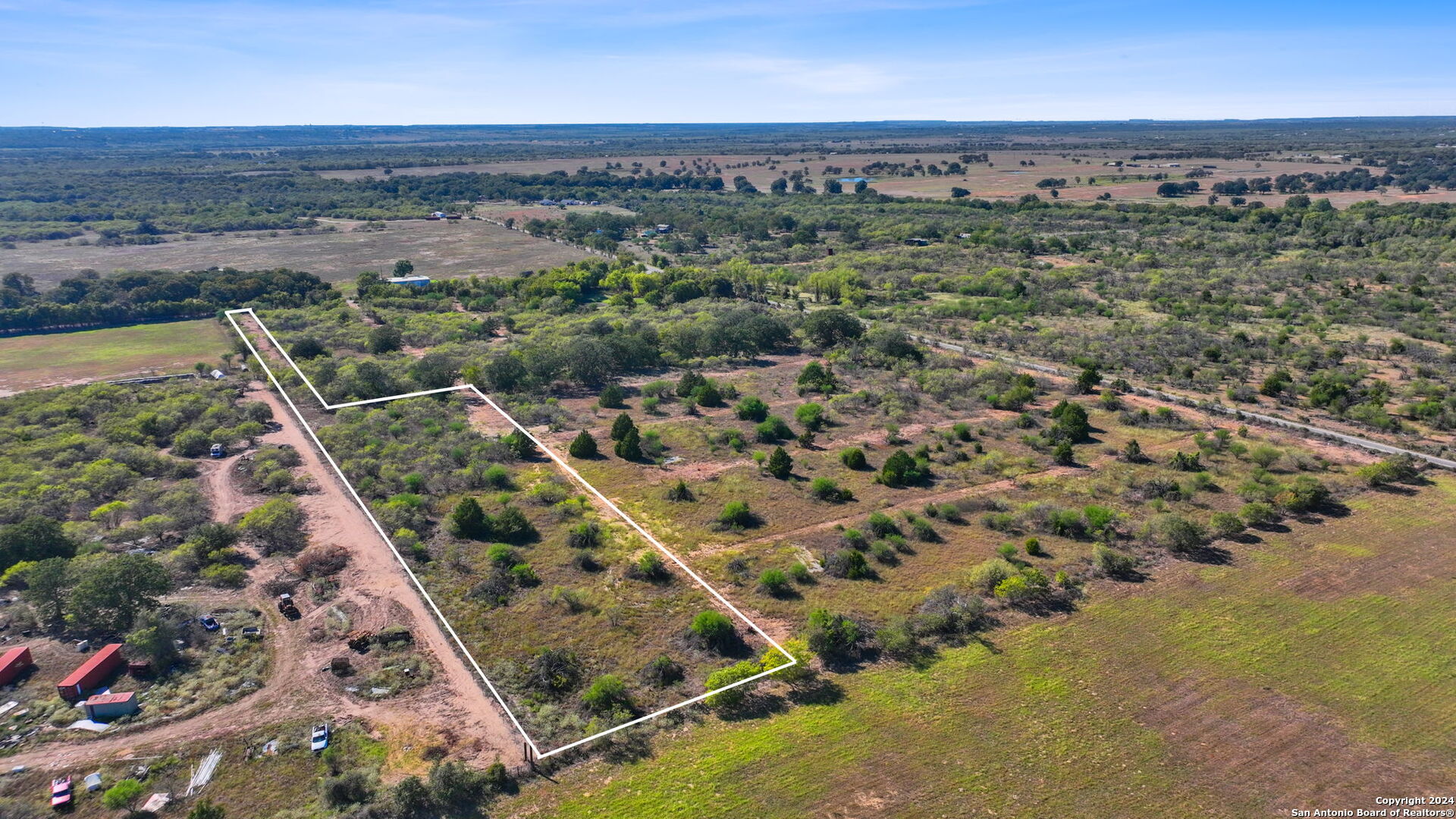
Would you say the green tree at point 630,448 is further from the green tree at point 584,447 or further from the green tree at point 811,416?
the green tree at point 811,416

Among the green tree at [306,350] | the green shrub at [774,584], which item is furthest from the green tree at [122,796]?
the green tree at [306,350]

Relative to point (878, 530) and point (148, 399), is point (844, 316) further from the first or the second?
point (148, 399)

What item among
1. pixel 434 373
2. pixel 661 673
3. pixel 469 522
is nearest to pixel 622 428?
pixel 469 522

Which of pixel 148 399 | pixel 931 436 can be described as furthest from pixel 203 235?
pixel 931 436

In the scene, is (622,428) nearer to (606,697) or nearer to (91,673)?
(606,697)

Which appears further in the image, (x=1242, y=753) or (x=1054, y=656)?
(x=1054, y=656)

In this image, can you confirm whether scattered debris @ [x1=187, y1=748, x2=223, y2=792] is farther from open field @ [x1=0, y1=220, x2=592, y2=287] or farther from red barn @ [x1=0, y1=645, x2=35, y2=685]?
open field @ [x1=0, y1=220, x2=592, y2=287]
